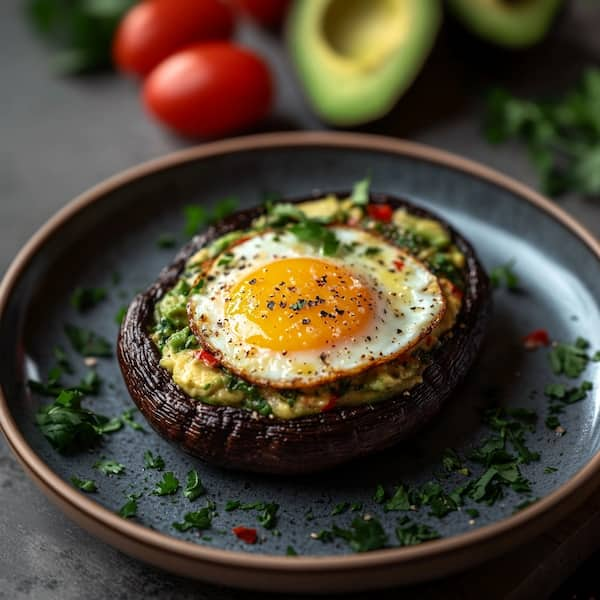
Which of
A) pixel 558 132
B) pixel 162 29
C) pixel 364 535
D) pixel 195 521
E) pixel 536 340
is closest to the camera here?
pixel 364 535

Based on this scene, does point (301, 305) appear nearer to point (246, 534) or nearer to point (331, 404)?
point (331, 404)

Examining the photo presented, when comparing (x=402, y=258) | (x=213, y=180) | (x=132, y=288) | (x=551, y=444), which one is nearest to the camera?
(x=551, y=444)

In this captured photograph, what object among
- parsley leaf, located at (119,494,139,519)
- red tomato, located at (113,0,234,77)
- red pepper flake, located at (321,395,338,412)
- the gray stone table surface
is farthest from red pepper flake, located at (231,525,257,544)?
red tomato, located at (113,0,234,77)

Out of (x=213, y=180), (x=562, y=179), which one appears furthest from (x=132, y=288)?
(x=562, y=179)

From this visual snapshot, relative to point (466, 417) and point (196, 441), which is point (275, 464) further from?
point (466, 417)

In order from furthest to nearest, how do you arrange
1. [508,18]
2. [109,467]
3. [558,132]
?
[508,18], [558,132], [109,467]

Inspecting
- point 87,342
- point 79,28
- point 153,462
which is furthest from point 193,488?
point 79,28

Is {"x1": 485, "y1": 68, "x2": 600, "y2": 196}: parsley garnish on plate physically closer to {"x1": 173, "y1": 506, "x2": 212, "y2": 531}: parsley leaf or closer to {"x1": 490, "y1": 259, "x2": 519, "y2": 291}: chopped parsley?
{"x1": 490, "y1": 259, "x2": 519, "y2": 291}: chopped parsley
